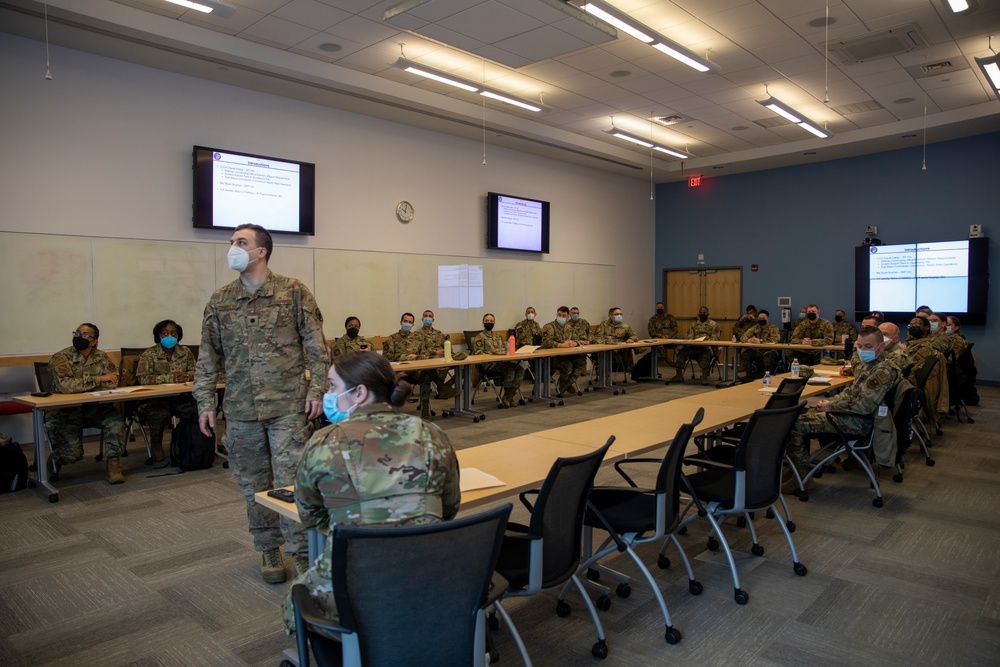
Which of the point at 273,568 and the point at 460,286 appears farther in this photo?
the point at 460,286

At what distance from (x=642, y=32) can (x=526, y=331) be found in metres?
5.40

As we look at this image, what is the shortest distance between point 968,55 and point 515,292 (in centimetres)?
651

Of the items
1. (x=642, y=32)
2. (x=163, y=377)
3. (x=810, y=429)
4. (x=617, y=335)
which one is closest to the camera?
(x=810, y=429)

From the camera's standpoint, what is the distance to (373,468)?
1.70 m

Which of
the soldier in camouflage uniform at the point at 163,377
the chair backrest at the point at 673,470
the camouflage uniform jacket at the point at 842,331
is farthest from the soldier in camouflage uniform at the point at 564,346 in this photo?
the chair backrest at the point at 673,470

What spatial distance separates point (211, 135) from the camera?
7.26m

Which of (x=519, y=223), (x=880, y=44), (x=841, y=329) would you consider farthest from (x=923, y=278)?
(x=519, y=223)

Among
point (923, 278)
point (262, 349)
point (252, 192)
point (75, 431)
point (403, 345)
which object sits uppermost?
point (252, 192)

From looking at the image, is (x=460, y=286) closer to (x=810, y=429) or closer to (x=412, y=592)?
(x=810, y=429)

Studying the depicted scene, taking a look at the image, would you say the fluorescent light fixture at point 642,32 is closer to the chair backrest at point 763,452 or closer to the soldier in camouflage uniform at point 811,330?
the chair backrest at point 763,452

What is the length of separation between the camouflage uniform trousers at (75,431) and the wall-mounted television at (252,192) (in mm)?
2587

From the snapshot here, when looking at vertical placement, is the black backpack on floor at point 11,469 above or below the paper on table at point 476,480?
below

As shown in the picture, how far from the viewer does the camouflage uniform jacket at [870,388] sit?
174 inches

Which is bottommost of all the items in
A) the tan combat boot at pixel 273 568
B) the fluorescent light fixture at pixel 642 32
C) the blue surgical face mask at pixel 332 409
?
the tan combat boot at pixel 273 568
